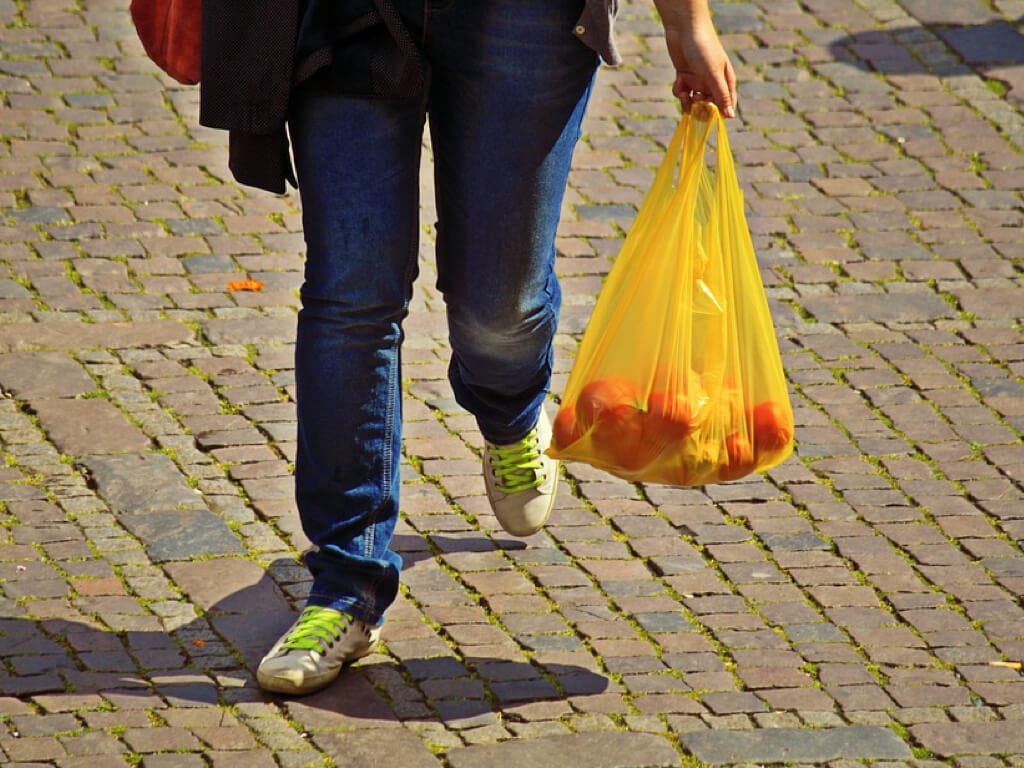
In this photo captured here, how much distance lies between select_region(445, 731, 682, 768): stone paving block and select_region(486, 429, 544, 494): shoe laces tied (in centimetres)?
75

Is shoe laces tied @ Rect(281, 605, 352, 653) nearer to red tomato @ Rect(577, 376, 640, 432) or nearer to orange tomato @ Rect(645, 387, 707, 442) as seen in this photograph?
red tomato @ Rect(577, 376, 640, 432)

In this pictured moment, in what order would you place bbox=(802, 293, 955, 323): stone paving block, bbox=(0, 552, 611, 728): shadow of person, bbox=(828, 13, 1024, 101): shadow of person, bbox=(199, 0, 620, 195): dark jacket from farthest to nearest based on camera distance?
bbox=(828, 13, 1024, 101): shadow of person < bbox=(802, 293, 955, 323): stone paving block < bbox=(0, 552, 611, 728): shadow of person < bbox=(199, 0, 620, 195): dark jacket

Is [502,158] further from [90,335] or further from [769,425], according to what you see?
[90,335]

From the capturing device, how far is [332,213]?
3281 millimetres

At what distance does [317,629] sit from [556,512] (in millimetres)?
909

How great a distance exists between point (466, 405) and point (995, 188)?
286cm

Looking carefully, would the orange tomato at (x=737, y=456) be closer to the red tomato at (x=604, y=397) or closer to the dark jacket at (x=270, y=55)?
the red tomato at (x=604, y=397)

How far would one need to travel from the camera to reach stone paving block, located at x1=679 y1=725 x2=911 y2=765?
331cm

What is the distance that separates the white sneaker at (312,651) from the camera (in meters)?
3.42

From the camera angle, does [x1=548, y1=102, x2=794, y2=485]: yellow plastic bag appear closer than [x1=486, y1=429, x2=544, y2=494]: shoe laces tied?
Yes

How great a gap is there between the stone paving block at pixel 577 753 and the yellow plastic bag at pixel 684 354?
1.66 ft

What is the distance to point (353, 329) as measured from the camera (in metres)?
3.36

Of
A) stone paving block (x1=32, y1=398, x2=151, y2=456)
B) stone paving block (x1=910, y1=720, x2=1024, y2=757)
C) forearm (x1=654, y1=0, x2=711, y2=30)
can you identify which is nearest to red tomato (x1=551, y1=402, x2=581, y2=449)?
forearm (x1=654, y1=0, x2=711, y2=30)

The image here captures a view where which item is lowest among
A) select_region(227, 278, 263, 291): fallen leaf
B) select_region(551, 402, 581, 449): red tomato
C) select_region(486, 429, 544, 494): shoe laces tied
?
select_region(227, 278, 263, 291): fallen leaf
